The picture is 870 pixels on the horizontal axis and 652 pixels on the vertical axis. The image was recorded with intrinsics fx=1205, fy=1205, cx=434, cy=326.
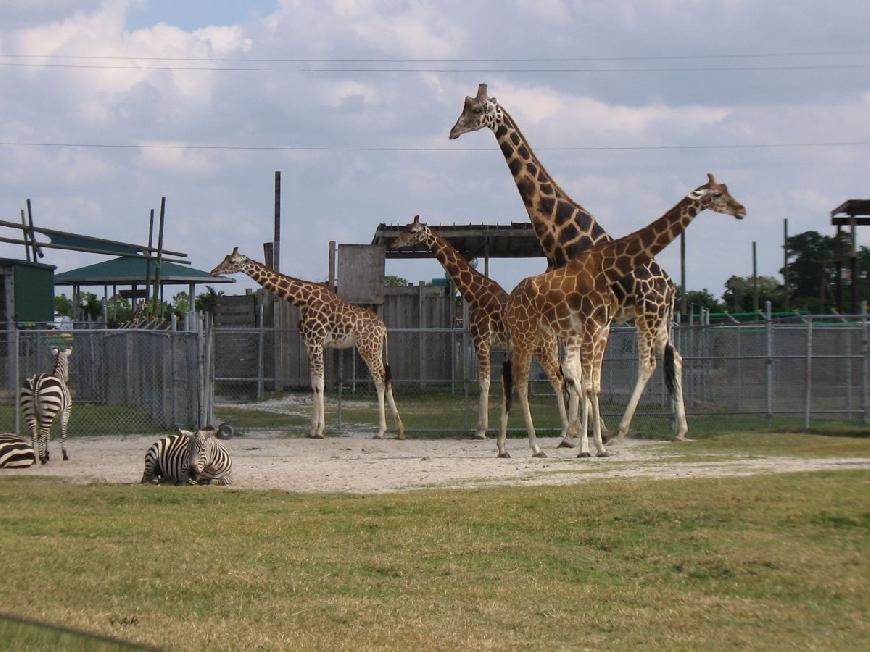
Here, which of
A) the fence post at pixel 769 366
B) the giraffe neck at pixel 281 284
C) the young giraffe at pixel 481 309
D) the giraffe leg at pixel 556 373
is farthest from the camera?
the giraffe neck at pixel 281 284

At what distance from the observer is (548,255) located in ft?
61.2

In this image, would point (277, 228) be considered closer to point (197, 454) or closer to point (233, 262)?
point (233, 262)

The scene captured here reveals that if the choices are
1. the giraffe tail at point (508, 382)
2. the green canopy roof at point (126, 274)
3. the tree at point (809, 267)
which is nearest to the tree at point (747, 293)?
the tree at point (809, 267)

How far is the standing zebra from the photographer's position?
15.9 metres

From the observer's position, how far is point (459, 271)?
20.2m

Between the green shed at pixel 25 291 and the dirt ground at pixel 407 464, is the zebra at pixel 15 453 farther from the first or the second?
the green shed at pixel 25 291

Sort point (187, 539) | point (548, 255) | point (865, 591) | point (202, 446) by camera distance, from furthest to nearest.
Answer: point (548, 255)
point (202, 446)
point (187, 539)
point (865, 591)

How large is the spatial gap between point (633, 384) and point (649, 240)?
8.05 meters

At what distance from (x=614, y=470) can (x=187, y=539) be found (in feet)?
19.6

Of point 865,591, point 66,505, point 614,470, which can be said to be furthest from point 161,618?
point 614,470

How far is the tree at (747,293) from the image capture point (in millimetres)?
55625

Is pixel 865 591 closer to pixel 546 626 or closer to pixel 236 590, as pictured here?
pixel 546 626

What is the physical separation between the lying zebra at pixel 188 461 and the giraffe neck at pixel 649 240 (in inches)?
242

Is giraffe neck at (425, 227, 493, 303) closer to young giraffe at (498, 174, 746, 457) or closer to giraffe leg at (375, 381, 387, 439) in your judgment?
giraffe leg at (375, 381, 387, 439)
